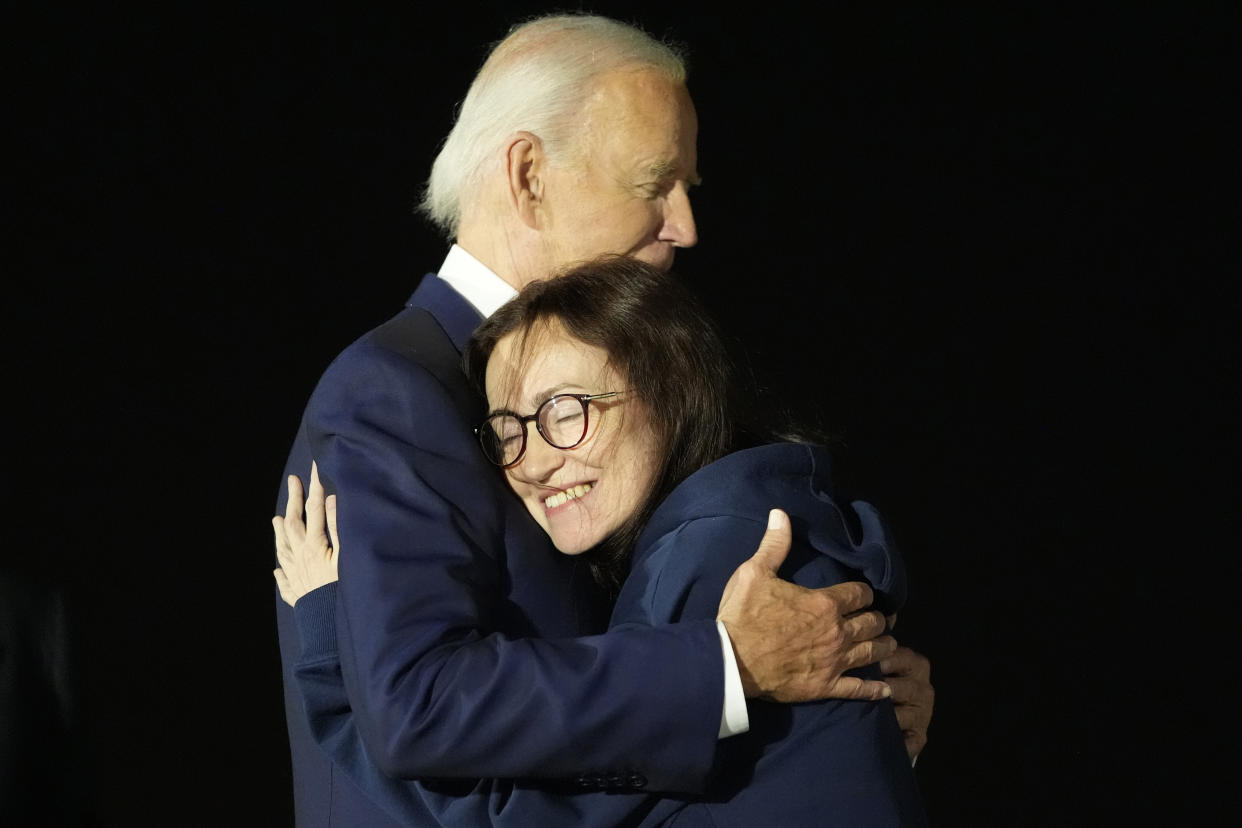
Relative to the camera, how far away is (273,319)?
11.6 feet

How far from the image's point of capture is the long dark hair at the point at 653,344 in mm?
1760

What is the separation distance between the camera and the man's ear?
200 cm

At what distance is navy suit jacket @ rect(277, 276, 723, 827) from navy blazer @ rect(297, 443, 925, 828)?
44 millimetres

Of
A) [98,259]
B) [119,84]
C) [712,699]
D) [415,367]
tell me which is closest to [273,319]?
[98,259]

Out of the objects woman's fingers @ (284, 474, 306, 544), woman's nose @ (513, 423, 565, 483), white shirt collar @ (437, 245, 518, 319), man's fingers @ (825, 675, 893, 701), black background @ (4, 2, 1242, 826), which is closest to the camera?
man's fingers @ (825, 675, 893, 701)

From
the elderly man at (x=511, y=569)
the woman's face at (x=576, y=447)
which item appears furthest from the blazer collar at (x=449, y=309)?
the woman's face at (x=576, y=447)

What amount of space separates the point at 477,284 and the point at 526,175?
16cm

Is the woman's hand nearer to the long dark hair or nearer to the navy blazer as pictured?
the navy blazer

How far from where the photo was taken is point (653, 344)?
1771mm

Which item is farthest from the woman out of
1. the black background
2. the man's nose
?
the black background

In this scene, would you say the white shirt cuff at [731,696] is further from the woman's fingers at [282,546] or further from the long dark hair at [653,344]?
the woman's fingers at [282,546]

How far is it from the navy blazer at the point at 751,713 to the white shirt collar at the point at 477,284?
16.9 inches

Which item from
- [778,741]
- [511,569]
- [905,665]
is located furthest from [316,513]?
[905,665]

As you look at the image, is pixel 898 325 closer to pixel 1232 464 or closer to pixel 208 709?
pixel 1232 464
